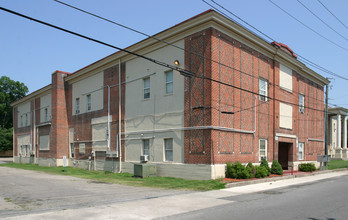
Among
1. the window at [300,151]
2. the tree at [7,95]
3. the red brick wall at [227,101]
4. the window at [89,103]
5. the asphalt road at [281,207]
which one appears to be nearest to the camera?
the asphalt road at [281,207]

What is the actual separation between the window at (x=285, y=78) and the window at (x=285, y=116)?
57.0 inches

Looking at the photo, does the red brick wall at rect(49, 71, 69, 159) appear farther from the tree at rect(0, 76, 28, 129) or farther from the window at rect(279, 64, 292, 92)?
the tree at rect(0, 76, 28, 129)

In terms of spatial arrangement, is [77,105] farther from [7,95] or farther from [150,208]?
[7,95]

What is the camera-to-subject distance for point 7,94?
3049 inches

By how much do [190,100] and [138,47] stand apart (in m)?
6.33

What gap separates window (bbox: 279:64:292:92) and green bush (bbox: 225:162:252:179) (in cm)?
960

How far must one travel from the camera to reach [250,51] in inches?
844

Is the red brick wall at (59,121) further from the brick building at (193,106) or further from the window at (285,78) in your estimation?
the window at (285,78)

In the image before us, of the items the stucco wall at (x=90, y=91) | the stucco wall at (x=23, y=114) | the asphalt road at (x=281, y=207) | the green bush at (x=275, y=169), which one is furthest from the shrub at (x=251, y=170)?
the stucco wall at (x=23, y=114)

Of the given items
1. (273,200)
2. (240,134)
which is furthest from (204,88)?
(273,200)

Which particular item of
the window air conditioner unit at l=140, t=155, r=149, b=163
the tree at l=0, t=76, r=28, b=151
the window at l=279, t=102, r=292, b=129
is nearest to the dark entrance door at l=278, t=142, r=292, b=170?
the window at l=279, t=102, r=292, b=129

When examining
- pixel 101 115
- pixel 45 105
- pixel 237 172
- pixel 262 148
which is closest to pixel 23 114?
pixel 45 105

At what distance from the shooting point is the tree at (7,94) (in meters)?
76.8

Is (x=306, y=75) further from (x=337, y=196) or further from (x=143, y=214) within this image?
(x=143, y=214)
